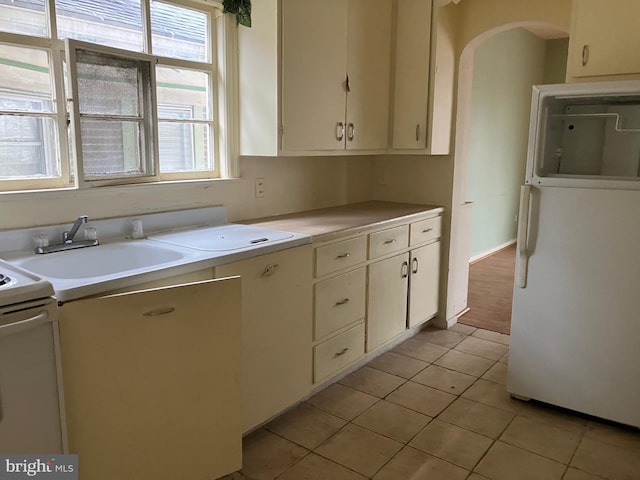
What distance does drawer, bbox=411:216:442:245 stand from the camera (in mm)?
3309

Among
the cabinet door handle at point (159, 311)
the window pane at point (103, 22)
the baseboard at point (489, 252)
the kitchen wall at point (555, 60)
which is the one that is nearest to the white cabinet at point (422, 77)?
the window pane at point (103, 22)

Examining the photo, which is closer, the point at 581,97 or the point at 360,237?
the point at 581,97

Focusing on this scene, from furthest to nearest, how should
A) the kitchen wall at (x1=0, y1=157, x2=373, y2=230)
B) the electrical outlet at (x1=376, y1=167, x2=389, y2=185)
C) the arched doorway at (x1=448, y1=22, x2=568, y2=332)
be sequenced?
the arched doorway at (x1=448, y1=22, x2=568, y2=332) < the electrical outlet at (x1=376, y1=167, x2=389, y2=185) < the kitchen wall at (x1=0, y1=157, x2=373, y2=230)

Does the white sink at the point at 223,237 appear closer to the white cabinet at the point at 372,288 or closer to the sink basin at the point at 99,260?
the sink basin at the point at 99,260

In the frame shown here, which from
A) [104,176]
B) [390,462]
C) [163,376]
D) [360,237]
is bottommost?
[390,462]

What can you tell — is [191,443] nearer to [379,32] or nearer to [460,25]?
[379,32]

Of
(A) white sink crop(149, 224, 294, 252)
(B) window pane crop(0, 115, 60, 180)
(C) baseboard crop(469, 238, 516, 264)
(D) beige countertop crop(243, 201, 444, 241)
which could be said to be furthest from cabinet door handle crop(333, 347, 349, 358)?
(C) baseboard crop(469, 238, 516, 264)

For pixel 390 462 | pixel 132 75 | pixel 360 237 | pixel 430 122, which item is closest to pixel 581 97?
pixel 430 122

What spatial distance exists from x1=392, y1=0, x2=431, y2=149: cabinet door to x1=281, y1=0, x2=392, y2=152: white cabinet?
72 mm

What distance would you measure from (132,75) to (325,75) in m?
1.03

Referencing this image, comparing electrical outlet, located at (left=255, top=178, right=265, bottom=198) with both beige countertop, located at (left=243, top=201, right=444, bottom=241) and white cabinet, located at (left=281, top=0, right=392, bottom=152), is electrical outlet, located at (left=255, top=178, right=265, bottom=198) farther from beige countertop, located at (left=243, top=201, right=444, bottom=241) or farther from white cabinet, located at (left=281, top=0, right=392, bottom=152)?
white cabinet, located at (left=281, top=0, right=392, bottom=152)

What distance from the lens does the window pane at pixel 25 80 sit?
200 cm

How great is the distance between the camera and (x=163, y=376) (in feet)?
5.62

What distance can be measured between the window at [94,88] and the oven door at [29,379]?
34.3 inches
